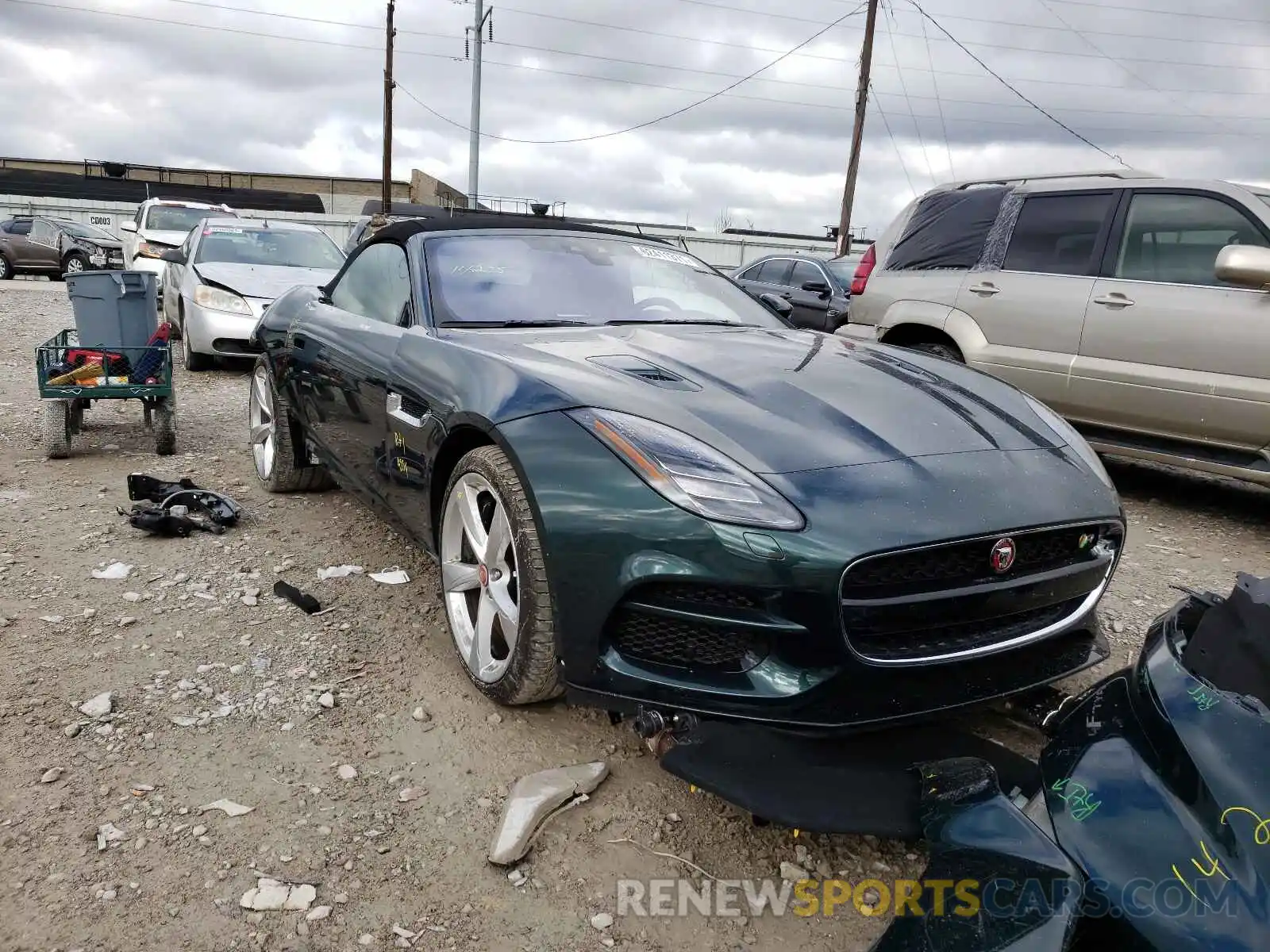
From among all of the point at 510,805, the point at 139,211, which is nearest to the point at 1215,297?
the point at 510,805

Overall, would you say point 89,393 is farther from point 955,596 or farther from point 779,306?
point 955,596

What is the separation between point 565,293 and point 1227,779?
8.75 ft

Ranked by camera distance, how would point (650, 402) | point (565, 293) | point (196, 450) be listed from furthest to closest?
point (196, 450), point (565, 293), point (650, 402)

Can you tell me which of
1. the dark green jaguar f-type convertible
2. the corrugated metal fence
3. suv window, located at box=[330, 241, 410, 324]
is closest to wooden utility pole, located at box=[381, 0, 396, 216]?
the corrugated metal fence

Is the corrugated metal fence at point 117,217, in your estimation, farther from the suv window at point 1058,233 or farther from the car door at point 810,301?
the suv window at point 1058,233

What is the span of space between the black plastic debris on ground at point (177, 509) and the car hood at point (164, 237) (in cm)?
822

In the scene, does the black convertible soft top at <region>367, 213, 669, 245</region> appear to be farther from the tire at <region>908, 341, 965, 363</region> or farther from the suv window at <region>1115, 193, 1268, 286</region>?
the suv window at <region>1115, 193, 1268, 286</region>

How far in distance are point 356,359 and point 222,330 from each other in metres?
5.51

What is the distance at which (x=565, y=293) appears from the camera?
11.1 feet

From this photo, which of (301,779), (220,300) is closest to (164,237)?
(220,300)

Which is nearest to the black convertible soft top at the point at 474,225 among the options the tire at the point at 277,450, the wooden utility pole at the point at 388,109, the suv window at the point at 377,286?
the suv window at the point at 377,286

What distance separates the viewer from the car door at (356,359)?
335cm

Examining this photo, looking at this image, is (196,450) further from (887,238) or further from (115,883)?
(887,238)

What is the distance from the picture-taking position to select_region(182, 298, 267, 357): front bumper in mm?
8266
